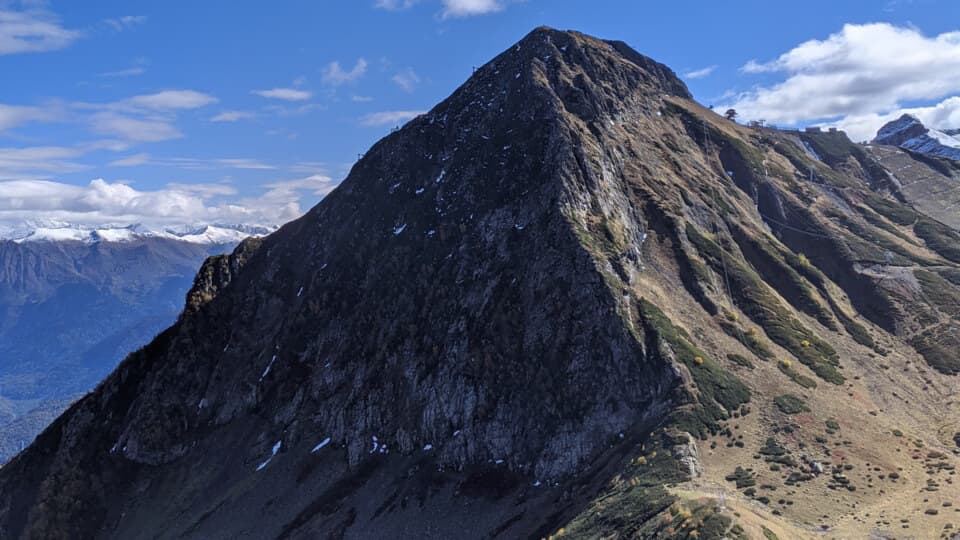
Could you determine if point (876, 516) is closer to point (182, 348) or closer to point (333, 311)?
point (333, 311)

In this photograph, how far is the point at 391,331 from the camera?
409 ft

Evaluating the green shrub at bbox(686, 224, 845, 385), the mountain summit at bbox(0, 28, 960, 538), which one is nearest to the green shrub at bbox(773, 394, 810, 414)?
the mountain summit at bbox(0, 28, 960, 538)

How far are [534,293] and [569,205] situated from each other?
19.3 metres

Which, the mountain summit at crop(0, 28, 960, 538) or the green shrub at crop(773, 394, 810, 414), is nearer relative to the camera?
the mountain summit at crop(0, 28, 960, 538)

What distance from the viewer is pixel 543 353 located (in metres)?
100

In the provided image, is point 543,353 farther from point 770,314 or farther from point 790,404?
point 770,314

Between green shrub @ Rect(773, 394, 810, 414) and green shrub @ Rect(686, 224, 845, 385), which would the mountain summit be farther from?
green shrub @ Rect(773, 394, 810, 414)

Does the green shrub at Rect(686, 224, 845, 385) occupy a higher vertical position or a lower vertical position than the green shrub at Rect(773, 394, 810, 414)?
higher

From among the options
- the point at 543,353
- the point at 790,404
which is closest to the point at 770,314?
the point at 790,404

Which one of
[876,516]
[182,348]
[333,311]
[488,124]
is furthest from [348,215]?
[876,516]

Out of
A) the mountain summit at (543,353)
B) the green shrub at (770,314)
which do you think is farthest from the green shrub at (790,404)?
the green shrub at (770,314)

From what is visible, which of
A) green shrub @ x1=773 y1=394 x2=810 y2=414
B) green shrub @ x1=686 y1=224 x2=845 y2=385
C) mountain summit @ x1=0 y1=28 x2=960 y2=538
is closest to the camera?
mountain summit @ x1=0 y1=28 x2=960 y2=538

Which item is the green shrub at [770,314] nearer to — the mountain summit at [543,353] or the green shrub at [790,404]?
the mountain summit at [543,353]

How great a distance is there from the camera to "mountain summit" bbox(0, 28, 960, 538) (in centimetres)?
7831
